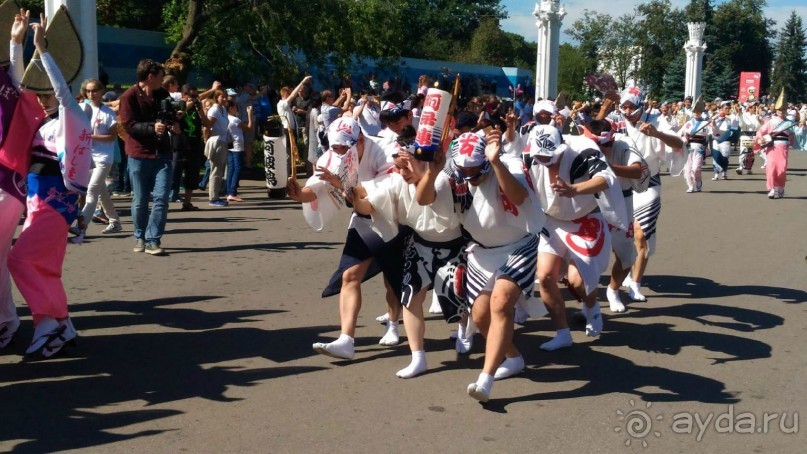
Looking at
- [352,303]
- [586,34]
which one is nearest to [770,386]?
[352,303]

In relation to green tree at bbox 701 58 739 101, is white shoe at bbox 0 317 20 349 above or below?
below

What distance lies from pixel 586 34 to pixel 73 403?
48171 millimetres

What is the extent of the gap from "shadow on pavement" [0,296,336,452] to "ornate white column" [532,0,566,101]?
2519 cm

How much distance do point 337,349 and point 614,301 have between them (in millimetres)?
2987

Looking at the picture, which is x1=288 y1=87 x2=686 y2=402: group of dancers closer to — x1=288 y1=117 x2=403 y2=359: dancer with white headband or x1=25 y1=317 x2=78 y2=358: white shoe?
x1=288 y1=117 x2=403 y2=359: dancer with white headband

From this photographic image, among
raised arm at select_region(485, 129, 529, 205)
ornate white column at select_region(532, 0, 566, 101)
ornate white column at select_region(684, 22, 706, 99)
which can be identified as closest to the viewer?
raised arm at select_region(485, 129, 529, 205)

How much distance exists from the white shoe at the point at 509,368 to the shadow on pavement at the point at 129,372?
47.0 inches

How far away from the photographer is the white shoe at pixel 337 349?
6113 millimetres

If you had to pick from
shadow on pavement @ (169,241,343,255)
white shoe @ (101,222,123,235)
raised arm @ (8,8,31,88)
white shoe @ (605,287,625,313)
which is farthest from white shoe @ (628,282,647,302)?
white shoe @ (101,222,123,235)

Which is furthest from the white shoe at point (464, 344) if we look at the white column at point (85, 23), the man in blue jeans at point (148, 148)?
the white column at point (85, 23)

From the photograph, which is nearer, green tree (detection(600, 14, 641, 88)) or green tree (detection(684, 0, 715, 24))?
green tree (detection(600, 14, 641, 88))

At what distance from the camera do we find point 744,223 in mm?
14195

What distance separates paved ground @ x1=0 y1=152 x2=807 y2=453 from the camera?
4.95 metres

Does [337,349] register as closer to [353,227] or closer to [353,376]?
[353,376]
